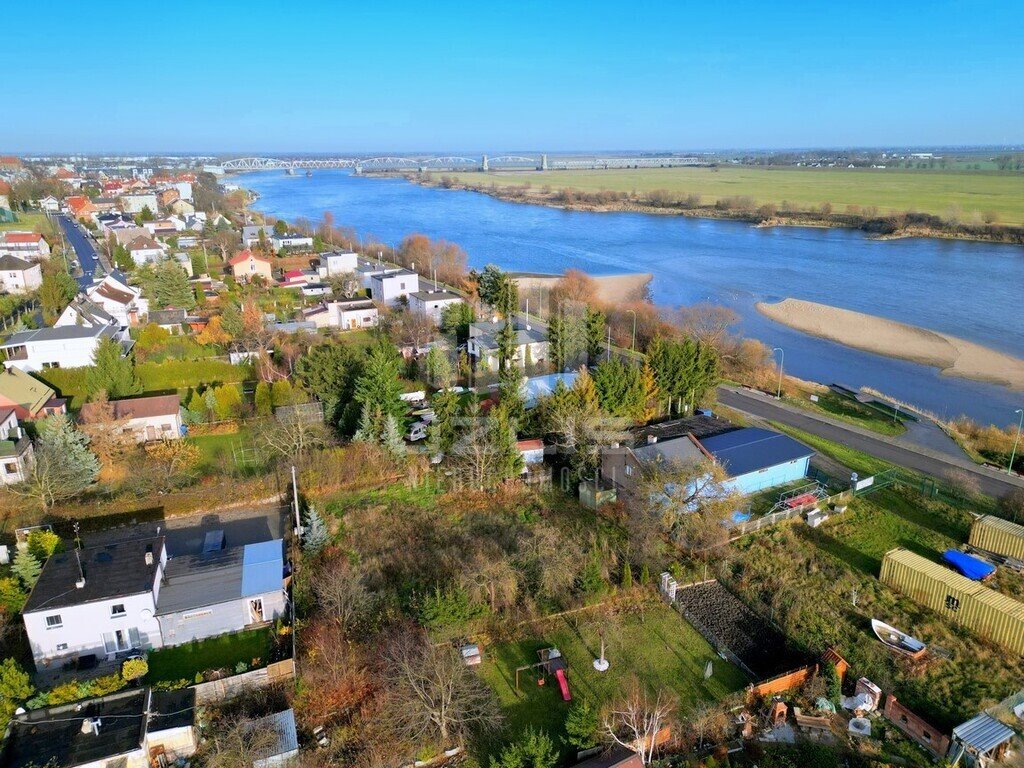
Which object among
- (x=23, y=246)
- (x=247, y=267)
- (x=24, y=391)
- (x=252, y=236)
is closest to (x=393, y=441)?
(x=24, y=391)

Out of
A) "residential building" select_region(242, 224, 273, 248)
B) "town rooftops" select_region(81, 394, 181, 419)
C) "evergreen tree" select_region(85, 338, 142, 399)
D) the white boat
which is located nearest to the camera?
the white boat

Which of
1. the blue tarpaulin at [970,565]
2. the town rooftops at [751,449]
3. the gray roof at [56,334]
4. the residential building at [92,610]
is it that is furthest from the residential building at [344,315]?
the blue tarpaulin at [970,565]

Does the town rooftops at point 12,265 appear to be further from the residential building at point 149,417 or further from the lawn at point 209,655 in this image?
the lawn at point 209,655

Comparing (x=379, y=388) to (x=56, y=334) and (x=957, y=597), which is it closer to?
(x=957, y=597)

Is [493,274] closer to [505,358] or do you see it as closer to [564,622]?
[505,358]

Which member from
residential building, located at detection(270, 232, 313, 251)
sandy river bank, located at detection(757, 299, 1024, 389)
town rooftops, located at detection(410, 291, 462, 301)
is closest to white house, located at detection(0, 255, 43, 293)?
residential building, located at detection(270, 232, 313, 251)

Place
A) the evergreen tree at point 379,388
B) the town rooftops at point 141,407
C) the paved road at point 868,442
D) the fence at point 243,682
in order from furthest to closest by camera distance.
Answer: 1. the town rooftops at point 141,407
2. the evergreen tree at point 379,388
3. the paved road at point 868,442
4. the fence at point 243,682

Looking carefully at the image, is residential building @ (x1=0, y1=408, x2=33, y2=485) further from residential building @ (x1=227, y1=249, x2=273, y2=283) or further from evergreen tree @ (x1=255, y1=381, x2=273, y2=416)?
residential building @ (x1=227, y1=249, x2=273, y2=283)
